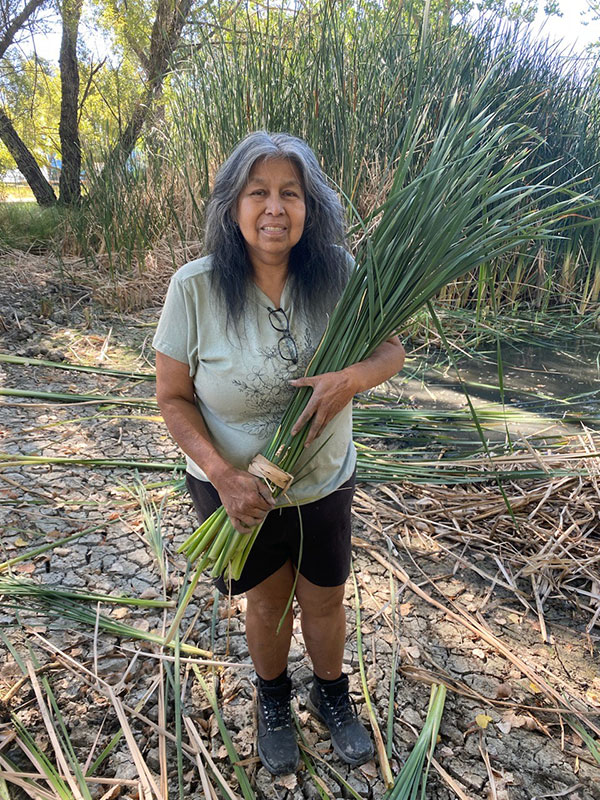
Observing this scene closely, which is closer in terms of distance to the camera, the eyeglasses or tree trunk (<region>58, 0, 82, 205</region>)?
the eyeglasses

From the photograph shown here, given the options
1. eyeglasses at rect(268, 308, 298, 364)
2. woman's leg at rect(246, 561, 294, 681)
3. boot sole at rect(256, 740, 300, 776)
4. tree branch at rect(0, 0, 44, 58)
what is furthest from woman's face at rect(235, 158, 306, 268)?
tree branch at rect(0, 0, 44, 58)

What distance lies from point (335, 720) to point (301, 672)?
8.5 inches

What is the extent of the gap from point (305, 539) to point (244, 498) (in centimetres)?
24

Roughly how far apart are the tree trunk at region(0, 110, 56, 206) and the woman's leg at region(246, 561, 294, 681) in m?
7.41

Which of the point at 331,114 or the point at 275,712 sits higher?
the point at 331,114

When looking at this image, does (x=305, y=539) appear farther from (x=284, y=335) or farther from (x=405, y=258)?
(x=405, y=258)

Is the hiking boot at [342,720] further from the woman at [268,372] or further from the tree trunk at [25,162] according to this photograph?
the tree trunk at [25,162]

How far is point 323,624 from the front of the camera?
4.17 ft

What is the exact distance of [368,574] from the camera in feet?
5.96

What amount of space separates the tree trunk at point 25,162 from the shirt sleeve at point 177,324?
7169 mm

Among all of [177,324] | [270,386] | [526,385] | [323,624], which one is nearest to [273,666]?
[323,624]

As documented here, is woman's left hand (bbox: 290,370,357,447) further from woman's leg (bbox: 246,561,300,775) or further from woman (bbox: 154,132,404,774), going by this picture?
woman's leg (bbox: 246,561,300,775)

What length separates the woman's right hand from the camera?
1.00 metres

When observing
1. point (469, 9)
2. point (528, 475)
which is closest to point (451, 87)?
point (469, 9)
